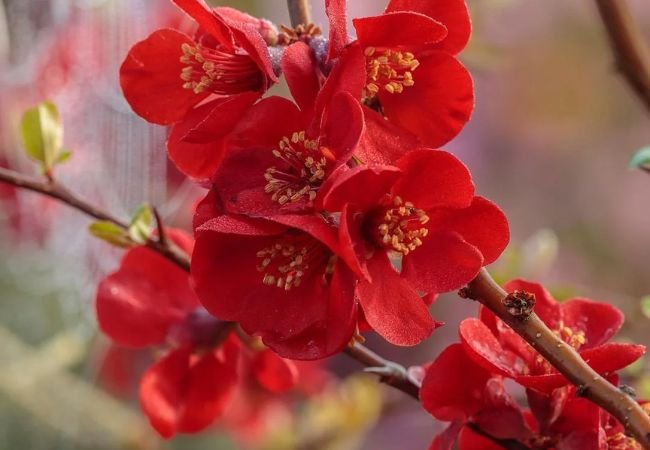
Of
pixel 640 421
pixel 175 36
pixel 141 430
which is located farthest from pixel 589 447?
pixel 141 430

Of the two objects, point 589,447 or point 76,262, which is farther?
point 76,262

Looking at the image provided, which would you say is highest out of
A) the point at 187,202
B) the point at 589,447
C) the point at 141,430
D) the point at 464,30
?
the point at 464,30

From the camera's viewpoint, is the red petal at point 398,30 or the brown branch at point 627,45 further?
the brown branch at point 627,45

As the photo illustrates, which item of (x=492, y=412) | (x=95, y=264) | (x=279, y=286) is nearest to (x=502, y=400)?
(x=492, y=412)

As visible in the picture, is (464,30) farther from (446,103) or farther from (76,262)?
(76,262)

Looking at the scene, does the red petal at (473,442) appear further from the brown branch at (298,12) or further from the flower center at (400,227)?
the brown branch at (298,12)

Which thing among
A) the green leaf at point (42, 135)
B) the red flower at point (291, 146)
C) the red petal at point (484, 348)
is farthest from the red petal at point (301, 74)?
the green leaf at point (42, 135)
